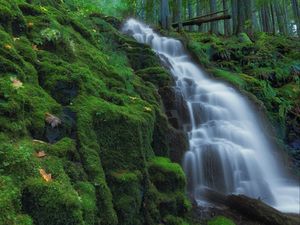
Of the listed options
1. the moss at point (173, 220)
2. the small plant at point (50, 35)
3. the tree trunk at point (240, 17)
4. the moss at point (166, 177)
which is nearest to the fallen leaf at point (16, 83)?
the small plant at point (50, 35)

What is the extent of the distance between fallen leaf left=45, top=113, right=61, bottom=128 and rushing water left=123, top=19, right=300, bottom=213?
3.48 m

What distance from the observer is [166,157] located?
6.46 metres

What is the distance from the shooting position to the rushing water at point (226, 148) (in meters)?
7.71

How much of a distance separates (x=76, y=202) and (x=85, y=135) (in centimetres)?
136

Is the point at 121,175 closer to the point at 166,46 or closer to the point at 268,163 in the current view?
the point at 268,163

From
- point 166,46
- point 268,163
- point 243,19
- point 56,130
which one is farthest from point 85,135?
point 243,19

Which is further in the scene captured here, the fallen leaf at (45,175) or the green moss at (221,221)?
the green moss at (221,221)

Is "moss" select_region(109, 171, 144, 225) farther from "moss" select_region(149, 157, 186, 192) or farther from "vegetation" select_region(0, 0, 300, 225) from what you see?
"moss" select_region(149, 157, 186, 192)

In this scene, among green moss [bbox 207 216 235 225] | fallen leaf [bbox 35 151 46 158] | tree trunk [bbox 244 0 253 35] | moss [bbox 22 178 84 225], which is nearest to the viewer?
moss [bbox 22 178 84 225]

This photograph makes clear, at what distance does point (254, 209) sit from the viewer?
641 centimetres

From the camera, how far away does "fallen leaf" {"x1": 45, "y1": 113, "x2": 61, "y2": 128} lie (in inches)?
170

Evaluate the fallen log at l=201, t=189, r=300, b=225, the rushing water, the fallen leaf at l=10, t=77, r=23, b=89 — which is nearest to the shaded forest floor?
the rushing water

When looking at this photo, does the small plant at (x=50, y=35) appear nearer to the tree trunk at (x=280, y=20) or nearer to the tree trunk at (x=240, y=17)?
the tree trunk at (x=240, y=17)

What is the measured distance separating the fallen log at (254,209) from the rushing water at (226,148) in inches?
14.6
